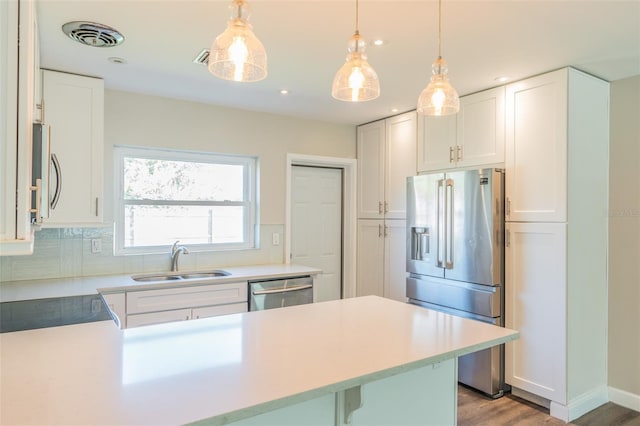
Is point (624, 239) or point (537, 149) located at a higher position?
point (537, 149)

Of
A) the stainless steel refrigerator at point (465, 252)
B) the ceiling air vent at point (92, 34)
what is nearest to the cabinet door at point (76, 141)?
the ceiling air vent at point (92, 34)

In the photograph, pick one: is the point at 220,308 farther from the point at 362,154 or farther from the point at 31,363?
the point at 362,154

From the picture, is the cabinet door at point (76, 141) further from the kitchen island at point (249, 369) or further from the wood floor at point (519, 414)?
the wood floor at point (519, 414)

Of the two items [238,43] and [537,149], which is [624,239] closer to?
[537,149]

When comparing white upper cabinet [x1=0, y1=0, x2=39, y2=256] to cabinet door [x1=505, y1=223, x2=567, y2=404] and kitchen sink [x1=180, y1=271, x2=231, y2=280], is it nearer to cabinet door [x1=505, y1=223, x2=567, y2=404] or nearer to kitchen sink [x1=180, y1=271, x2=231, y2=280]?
kitchen sink [x1=180, y1=271, x2=231, y2=280]

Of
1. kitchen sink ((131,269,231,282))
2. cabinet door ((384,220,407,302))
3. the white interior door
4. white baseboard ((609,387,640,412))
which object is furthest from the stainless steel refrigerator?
kitchen sink ((131,269,231,282))

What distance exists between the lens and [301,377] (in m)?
1.16

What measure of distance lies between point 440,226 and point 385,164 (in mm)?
1082

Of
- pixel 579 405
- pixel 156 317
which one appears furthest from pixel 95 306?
pixel 579 405

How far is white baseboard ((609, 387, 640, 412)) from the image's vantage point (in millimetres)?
2869

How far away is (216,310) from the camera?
3.12 metres

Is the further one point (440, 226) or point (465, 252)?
point (440, 226)

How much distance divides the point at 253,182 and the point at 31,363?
9.40 ft

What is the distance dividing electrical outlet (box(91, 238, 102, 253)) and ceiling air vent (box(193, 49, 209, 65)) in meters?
1.64
